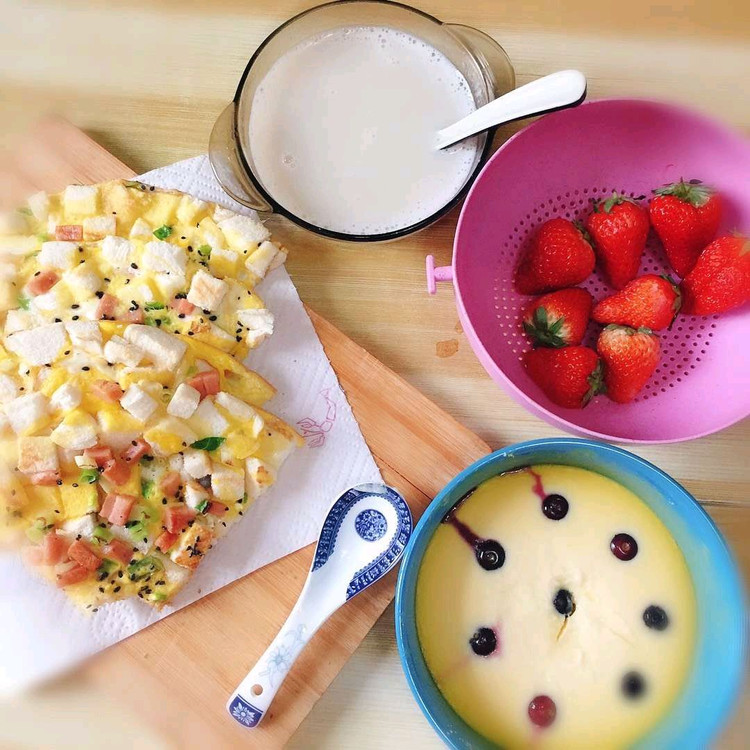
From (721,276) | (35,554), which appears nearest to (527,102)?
(721,276)

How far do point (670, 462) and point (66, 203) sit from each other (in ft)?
2.78

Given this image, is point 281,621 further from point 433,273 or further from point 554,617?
point 433,273

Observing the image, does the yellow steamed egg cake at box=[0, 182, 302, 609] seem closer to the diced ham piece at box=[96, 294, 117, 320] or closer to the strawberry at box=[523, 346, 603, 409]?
the diced ham piece at box=[96, 294, 117, 320]

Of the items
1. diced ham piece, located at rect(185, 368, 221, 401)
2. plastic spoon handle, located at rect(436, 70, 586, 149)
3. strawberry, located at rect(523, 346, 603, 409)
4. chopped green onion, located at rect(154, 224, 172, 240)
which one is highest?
plastic spoon handle, located at rect(436, 70, 586, 149)

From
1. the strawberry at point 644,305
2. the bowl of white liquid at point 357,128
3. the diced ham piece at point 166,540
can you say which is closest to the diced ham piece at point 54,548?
the diced ham piece at point 166,540

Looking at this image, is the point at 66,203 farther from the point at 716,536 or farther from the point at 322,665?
the point at 716,536

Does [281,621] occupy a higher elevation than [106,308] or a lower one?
lower

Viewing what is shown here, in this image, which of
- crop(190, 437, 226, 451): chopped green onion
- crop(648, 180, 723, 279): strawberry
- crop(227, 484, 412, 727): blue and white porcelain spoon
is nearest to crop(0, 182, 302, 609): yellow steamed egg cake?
crop(190, 437, 226, 451): chopped green onion

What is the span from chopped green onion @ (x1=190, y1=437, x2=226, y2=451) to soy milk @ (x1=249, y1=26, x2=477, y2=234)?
301 mm

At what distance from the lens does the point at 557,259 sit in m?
0.89

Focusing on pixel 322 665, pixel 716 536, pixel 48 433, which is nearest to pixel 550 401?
pixel 716 536

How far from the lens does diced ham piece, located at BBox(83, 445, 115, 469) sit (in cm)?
85

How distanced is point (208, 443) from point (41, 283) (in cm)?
28

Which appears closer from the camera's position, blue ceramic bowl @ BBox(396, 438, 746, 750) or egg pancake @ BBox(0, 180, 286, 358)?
blue ceramic bowl @ BBox(396, 438, 746, 750)
